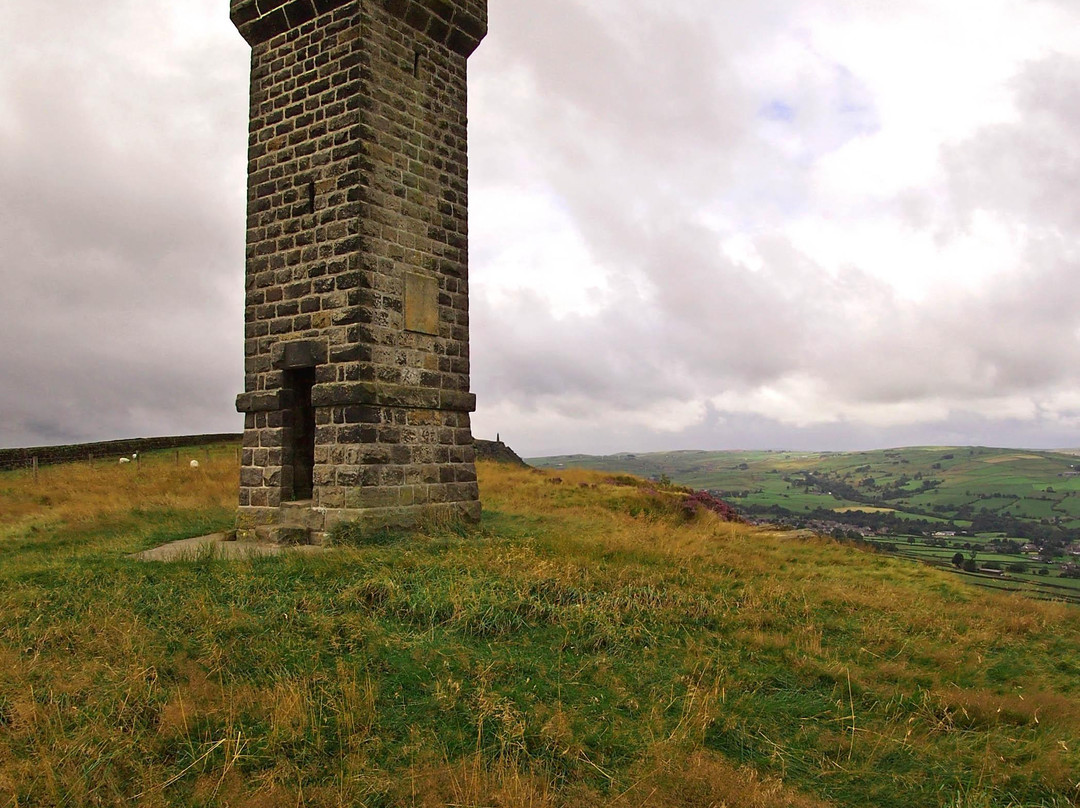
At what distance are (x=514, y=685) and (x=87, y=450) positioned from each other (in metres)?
33.6

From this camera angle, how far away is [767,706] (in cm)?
503

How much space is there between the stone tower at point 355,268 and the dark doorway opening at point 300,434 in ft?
0.10

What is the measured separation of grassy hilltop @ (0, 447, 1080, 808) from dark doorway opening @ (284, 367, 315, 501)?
2.70m

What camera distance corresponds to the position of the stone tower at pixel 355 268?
10586mm

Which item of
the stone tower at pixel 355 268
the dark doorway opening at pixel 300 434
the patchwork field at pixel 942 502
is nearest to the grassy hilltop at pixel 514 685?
the stone tower at pixel 355 268

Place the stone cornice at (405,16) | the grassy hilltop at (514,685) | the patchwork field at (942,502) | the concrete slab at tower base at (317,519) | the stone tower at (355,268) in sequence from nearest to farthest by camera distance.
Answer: the grassy hilltop at (514,685) < the concrete slab at tower base at (317,519) < the stone tower at (355,268) < the stone cornice at (405,16) < the patchwork field at (942,502)

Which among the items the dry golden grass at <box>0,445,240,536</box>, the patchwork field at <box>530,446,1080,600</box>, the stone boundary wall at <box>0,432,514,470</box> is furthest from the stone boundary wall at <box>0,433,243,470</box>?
the patchwork field at <box>530,446,1080,600</box>

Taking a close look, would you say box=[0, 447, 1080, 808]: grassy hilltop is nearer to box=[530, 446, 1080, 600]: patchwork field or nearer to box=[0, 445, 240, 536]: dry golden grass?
box=[0, 445, 240, 536]: dry golden grass

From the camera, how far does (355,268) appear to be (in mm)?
10477

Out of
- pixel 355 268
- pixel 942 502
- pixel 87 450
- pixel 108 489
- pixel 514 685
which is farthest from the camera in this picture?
pixel 942 502

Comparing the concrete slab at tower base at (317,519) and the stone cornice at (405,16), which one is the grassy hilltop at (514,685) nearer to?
the concrete slab at tower base at (317,519)

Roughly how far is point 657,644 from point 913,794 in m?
2.57

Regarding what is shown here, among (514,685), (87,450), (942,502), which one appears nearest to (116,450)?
(87,450)

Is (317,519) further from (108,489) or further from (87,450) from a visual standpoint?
(87,450)
